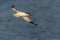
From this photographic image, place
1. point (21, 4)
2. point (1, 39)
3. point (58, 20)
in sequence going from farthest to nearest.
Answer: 1. point (21, 4)
2. point (58, 20)
3. point (1, 39)

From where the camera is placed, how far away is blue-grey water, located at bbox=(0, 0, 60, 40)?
2709cm

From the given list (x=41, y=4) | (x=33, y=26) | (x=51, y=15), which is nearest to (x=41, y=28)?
(x=33, y=26)

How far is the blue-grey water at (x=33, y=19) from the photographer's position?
27094 mm

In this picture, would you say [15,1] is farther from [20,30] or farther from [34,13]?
[20,30]

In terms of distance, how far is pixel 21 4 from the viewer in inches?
1260

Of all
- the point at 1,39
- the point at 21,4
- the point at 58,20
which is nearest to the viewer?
the point at 1,39

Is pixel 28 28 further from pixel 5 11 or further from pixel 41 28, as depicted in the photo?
pixel 5 11

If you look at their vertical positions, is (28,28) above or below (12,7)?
below

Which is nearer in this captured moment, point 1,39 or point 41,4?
point 1,39

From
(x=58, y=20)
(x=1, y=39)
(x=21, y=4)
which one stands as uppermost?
(x=21, y=4)

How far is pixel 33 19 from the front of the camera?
28.5 meters

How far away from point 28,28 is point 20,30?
66cm

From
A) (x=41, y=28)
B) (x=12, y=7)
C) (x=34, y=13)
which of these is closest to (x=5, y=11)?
(x=12, y=7)

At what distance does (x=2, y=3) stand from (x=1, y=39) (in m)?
6.22
